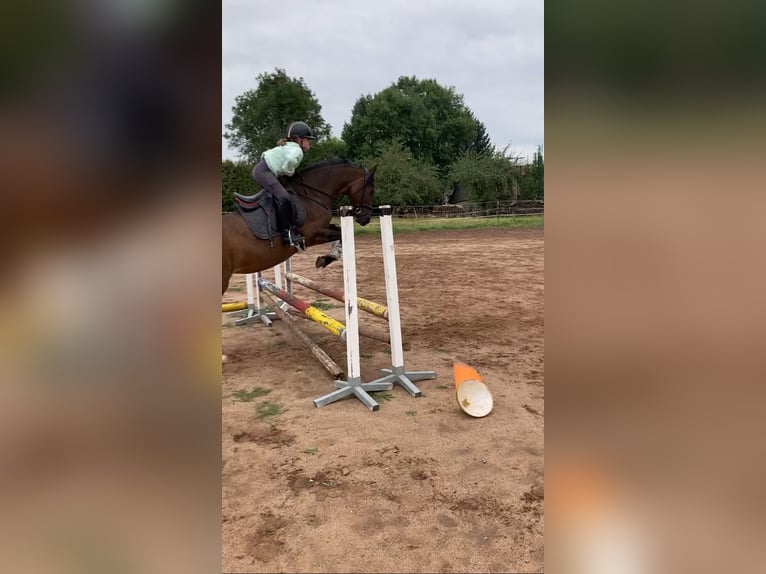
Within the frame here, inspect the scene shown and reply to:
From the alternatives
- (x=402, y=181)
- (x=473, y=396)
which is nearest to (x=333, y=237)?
(x=473, y=396)

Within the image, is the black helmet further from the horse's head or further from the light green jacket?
the horse's head

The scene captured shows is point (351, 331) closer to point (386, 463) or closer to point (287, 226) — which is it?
point (386, 463)

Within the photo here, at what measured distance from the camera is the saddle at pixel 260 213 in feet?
13.9

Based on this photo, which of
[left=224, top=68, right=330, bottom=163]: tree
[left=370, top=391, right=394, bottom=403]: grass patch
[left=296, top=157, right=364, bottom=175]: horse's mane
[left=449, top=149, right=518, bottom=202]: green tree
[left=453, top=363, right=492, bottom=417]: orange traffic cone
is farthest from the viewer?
[left=449, top=149, right=518, bottom=202]: green tree

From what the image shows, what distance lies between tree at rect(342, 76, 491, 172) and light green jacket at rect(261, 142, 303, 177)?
2206 cm

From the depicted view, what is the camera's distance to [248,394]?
3.85 m

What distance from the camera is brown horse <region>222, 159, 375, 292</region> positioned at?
4.23 meters

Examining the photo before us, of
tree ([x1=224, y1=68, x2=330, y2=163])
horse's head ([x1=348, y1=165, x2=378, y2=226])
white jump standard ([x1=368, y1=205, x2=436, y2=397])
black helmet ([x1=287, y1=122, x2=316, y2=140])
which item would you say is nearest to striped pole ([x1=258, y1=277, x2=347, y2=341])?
white jump standard ([x1=368, y1=205, x2=436, y2=397])

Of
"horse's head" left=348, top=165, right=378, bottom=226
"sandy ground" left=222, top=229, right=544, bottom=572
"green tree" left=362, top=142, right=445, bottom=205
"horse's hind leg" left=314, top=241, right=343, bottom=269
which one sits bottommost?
"sandy ground" left=222, top=229, right=544, bottom=572
